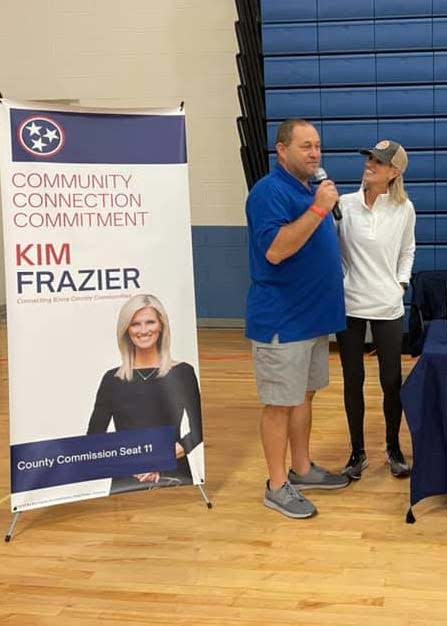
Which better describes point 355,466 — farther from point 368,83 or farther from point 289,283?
point 368,83

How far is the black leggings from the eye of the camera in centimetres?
388

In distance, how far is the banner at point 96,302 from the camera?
337 cm

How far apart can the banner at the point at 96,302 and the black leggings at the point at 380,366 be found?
660 mm

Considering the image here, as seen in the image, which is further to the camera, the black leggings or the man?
the black leggings

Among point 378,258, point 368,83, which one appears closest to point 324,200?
point 378,258

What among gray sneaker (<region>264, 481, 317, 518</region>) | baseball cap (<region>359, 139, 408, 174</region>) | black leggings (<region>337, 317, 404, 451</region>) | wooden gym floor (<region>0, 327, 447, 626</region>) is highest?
baseball cap (<region>359, 139, 408, 174</region>)

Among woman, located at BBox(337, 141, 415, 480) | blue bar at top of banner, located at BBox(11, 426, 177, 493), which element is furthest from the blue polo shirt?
blue bar at top of banner, located at BBox(11, 426, 177, 493)

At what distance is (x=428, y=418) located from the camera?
347 centimetres

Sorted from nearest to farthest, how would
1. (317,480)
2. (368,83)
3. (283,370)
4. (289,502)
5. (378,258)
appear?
(283,370)
(289,502)
(378,258)
(317,480)
(368,83)

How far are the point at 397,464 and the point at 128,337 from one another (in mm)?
1308

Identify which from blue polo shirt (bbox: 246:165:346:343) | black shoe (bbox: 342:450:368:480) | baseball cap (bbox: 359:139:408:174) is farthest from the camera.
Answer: black shoe (bbox: 342:450:368:480)

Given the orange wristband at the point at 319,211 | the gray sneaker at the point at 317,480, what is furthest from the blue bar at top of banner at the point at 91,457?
the orange wristband at the point at 319,211

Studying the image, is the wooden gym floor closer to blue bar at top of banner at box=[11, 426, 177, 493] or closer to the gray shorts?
blue bar at top of banner at box=[11, 426, 177, 493]

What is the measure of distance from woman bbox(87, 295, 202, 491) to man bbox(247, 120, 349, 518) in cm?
32
